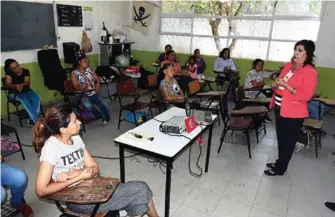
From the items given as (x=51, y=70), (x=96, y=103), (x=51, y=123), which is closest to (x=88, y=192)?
(x=51, y=123)

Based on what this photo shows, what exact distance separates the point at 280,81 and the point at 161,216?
1709 millimetres

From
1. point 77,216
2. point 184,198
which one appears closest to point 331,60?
point 184,198

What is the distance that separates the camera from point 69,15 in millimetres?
5184

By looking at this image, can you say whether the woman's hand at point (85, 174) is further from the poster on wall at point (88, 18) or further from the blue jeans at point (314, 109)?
the poster on wall at point (88, 18)

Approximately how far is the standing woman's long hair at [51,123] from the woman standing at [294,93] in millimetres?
1985

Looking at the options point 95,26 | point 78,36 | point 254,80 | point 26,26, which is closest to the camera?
point 254,80

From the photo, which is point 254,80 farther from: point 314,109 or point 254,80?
point 314,109

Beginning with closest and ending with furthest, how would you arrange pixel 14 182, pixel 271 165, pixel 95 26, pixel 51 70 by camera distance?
pixel 14 182 < pixel 271 165 < pixel 51 70 < pixel 95 26

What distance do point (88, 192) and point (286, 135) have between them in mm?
2097

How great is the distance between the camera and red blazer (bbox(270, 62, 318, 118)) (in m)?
2.35

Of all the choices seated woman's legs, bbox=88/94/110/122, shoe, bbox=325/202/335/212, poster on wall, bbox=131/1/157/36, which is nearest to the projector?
shoe, bbox=325/202/335/212

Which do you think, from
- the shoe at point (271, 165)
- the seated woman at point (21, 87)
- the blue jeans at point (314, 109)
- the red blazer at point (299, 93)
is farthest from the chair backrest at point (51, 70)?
the blue jeans at point (314, 109)

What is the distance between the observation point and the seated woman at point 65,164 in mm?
1396

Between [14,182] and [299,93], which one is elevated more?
[299,93]
